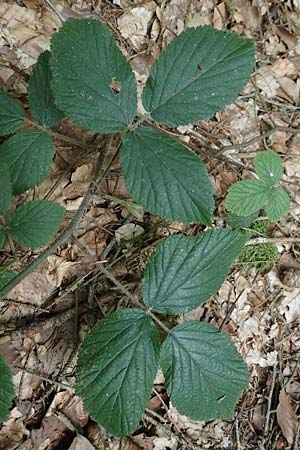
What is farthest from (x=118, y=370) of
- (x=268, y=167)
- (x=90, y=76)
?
(x=268, y=167)

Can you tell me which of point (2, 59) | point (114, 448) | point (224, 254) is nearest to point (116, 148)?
point (2, 59)

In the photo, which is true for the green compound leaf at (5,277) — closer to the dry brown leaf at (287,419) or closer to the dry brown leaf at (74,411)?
the dry brown leaf at (74,411)

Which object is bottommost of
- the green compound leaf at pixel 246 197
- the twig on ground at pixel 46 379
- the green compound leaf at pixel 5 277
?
the twig on ground at pixel 46 379

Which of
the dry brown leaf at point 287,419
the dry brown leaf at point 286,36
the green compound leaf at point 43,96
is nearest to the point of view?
the green compound leaf at point 43,96

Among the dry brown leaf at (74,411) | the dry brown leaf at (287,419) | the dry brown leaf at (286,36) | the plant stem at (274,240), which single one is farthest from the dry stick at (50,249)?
the dry brown leaf at (286,36)

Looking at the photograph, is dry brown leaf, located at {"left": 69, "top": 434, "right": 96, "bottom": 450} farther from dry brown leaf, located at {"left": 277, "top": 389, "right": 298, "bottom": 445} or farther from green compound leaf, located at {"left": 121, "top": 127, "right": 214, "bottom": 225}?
green compound leaf, located at {"left": 121, "top": 127, "right": 214, "bottom": 225}

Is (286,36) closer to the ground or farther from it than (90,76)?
closer to the ground

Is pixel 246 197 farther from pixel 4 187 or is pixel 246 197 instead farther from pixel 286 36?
pixel 286 36
